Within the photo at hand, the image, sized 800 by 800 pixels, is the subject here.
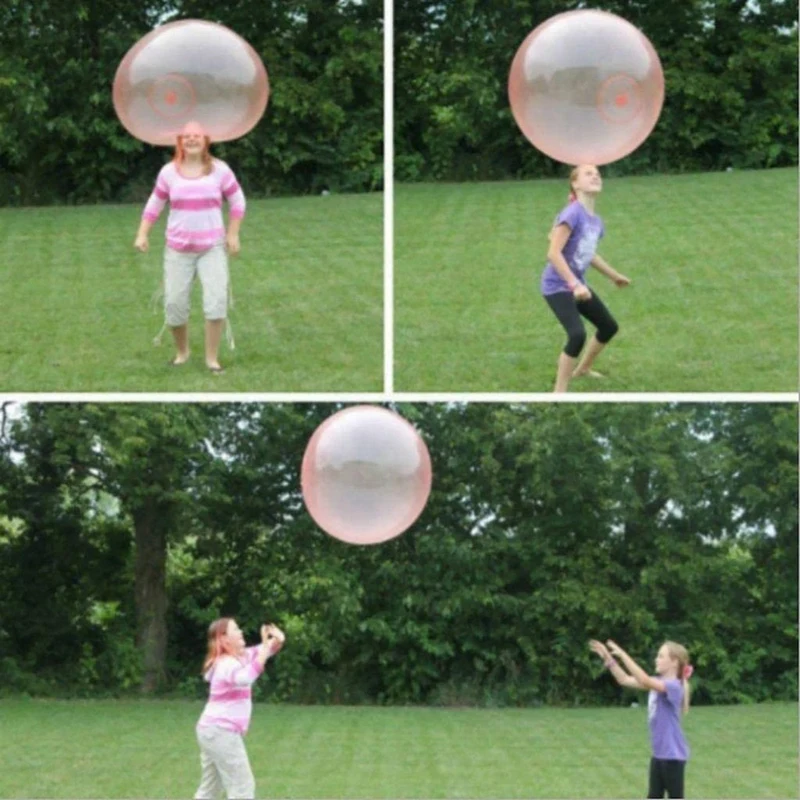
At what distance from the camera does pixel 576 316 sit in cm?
700

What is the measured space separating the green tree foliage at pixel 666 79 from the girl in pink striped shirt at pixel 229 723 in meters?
10.7

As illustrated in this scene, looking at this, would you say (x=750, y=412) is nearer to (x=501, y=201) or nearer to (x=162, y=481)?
(x=501, y=201)

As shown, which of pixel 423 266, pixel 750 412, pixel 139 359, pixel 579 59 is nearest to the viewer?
pixel 579 59

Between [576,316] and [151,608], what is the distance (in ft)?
21.9

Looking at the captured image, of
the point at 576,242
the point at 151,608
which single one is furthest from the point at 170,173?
the point at 151,608

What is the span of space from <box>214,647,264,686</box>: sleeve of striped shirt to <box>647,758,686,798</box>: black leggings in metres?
1.46

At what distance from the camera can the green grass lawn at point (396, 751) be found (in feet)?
26.2

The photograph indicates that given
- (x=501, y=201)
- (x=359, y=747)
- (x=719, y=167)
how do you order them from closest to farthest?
1. (x=359, y=747)
2. (x=501, y=201)
3. (x=719, y=167)

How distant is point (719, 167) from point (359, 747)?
357 inches

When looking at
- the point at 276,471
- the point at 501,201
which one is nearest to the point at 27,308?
the point at 276,471

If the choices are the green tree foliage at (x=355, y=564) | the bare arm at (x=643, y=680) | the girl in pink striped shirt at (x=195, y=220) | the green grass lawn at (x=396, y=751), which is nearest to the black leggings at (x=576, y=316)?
the girl in pink striped shirt at (x=195, y=220)

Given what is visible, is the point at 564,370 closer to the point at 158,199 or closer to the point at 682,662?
the point at 682,662

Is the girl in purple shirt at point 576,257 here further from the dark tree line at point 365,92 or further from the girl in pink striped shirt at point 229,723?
the dark tree line at point 365,92

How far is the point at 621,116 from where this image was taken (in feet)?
21.8
